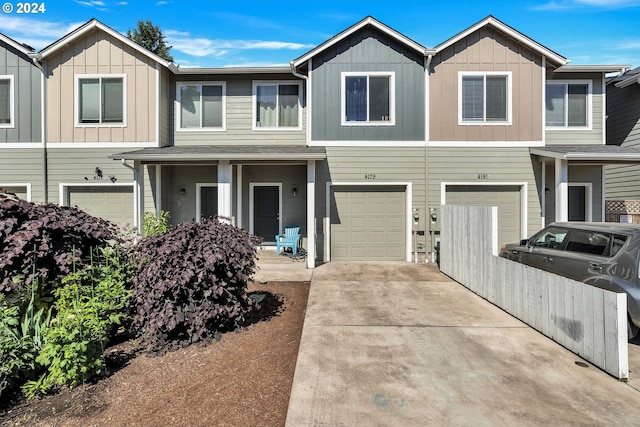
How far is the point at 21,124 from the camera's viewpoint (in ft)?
33.2

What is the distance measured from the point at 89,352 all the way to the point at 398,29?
9.95 meters

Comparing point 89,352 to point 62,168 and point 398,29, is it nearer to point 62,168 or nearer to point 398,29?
point 62,168

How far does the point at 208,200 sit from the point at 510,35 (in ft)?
33.0

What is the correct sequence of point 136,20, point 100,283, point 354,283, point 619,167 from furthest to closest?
point 136,20 < point 619,167 < point 354,283 < point 100,283

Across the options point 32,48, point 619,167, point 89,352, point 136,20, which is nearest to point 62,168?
point 32,48

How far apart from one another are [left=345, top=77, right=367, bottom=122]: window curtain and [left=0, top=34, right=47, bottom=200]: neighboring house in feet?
28.9

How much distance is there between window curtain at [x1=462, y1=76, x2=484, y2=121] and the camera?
32.2 feet

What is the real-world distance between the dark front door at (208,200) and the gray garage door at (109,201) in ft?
6.63

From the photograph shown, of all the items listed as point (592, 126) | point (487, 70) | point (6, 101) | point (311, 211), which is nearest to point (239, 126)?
point (311, 211)

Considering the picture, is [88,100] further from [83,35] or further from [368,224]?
[368,224]

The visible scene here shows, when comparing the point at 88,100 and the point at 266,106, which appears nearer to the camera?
the point at 88,100

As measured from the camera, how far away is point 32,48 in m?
10.2

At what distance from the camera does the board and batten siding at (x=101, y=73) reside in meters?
10.1

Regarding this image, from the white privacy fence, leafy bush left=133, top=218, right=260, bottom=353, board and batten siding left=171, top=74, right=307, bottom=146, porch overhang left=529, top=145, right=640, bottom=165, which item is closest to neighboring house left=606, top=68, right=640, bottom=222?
porch overhang left=529, top=145, right=640, bottom=165
